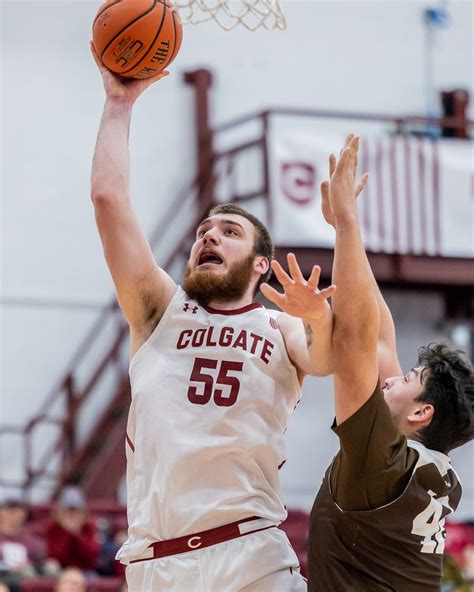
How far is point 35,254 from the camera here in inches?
547

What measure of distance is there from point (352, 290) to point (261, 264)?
0.87 meters

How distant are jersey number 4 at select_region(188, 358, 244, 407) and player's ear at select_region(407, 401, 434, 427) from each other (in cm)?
59

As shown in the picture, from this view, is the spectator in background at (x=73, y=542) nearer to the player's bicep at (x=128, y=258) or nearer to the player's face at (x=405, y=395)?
the player's bicep at (x=128, y=258)

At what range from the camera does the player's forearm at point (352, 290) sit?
3930 mm

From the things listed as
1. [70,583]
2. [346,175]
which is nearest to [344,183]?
[346,175]

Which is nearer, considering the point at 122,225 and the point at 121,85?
the point at 122,225

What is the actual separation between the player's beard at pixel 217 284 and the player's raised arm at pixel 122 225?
88mm

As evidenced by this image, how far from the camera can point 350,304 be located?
3.96m

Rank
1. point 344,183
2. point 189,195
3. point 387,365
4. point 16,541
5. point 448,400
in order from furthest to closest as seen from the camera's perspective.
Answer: point 189,195
point 16,541
point 387,365
point 448,400
point 344,183

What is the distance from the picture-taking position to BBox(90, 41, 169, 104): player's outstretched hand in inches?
181

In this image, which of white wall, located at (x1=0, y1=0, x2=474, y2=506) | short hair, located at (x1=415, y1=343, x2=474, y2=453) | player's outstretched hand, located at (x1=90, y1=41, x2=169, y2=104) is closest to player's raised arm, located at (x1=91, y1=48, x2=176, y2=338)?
player's outstretched hand, located at (x1=90, y1=41, x2=169, y2=104)

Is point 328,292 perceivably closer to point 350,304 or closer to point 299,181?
point 350,304

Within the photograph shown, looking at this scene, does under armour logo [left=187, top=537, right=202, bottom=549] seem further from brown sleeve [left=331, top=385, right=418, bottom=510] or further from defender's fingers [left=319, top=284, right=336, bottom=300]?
defender's fingers [left=319, top=284, right=336, bottom=300]

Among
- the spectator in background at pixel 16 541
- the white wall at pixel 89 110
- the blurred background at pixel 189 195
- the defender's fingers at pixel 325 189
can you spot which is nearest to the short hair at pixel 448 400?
the defender's fingers at pixel 325 189
